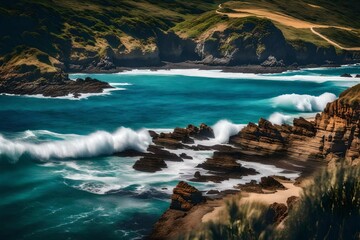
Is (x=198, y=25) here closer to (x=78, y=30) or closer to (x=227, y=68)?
(x=227, y=68)

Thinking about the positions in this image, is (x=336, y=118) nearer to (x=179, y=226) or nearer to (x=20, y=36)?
(x=179, y=226)

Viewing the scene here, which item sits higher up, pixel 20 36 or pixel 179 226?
pixel 20 36

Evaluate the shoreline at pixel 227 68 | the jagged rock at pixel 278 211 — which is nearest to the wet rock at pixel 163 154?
the jagged rock at pixel 278 211

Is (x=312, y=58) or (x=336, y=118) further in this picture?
(x=312, y=58)

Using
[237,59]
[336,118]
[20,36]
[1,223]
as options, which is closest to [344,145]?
[336,118]

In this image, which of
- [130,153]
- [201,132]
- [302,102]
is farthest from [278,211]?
[302,102]

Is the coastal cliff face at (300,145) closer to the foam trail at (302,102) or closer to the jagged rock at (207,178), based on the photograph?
the jagged rock at (207,178)

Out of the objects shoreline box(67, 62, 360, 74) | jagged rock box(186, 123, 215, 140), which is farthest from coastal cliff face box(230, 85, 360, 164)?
shoreline box(67, 62, 360, 74)
